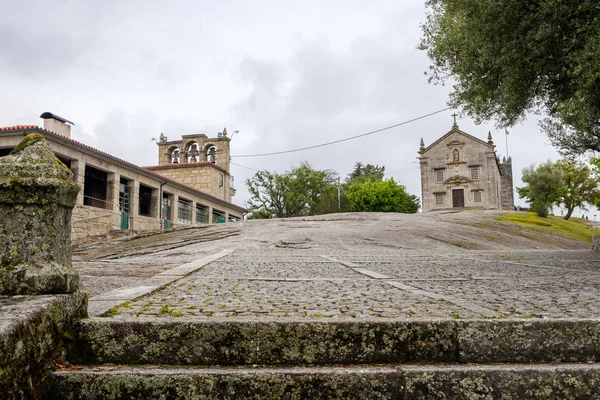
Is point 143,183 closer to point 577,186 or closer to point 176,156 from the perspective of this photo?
point 176,156

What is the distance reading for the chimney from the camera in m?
26.0

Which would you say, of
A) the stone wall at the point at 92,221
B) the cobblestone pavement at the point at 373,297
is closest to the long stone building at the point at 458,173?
the stone wall at the point at 92,221

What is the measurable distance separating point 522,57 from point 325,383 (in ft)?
29.9

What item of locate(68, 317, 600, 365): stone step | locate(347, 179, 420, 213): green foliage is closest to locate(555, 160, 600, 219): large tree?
locate(347, 179, 420, 213): green foliage

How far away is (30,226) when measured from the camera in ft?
8.70

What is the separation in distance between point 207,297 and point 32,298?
2.05 m

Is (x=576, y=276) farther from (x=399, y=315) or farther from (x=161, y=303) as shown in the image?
(x=161, y=303)

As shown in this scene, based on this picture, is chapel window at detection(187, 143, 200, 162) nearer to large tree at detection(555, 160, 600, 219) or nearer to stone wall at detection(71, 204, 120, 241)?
stone wall at detection(71, 204, 120, 241)

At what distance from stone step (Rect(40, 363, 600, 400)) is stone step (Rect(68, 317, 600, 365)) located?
15 centimetres

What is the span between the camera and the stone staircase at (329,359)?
2.39 m

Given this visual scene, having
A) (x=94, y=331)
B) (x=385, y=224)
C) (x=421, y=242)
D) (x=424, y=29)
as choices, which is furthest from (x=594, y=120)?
(x=385, y=224)

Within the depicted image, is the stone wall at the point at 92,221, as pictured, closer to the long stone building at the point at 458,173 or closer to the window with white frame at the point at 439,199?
the long stone building at the point at 458,173

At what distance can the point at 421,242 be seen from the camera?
1983 cm

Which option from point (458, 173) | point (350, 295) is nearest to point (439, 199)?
point (458, 173)
